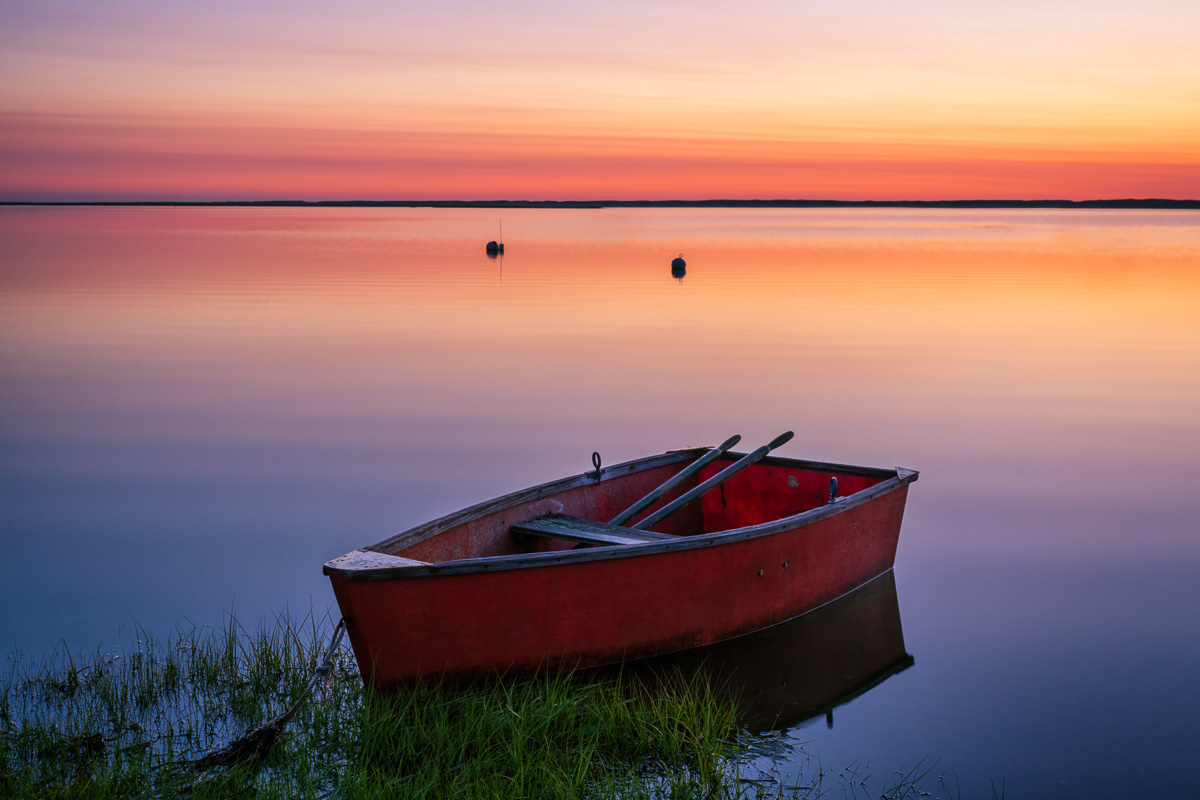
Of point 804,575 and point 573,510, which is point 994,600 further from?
point 573,510

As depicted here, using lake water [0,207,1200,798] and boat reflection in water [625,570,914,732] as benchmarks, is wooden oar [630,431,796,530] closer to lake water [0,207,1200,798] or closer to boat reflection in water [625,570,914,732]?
boat reflection in water [625,570,914,732]

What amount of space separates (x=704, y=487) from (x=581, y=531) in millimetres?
1224

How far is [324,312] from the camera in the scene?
79.5ft

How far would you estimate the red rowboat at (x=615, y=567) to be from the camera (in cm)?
475

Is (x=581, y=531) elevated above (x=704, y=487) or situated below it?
below

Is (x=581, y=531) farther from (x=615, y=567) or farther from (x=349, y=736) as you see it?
(x=349, y=736)

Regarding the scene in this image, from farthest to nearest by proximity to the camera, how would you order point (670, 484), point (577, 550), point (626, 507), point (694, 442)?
point (694, 442)
point (626, 507)
point (670, 484)
point (577, 550)

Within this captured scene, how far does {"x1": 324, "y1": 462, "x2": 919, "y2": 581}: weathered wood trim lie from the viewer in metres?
4.62

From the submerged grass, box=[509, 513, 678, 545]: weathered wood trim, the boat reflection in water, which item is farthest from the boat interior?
the submerged grass

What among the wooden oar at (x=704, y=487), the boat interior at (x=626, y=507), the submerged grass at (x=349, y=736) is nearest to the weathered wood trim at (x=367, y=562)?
the boat interior at (x=626, y=507)

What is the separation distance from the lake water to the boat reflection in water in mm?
145

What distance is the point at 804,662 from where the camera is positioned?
6176 millimetres

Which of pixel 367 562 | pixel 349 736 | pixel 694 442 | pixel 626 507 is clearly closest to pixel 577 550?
pixel 367 562

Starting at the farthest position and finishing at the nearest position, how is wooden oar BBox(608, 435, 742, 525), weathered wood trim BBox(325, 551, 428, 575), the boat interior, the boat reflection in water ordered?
wooden oar BBox(608, 435, 742, 525), the boat interior, the boat reflection in water, weathered wood trim BBox(325, 551, 428, 575)
